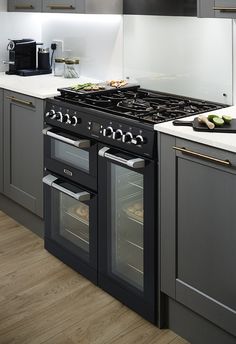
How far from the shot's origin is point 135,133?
8.21ft

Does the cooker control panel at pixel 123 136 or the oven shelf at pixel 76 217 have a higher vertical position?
the cooker control panel at pixel 123 136

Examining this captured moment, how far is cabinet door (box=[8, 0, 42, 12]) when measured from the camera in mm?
3729

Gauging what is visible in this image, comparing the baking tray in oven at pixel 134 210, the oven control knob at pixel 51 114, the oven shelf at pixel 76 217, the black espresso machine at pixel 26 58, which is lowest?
the oven shelf at pixel 76 217

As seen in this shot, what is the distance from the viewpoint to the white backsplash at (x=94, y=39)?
3541 mm

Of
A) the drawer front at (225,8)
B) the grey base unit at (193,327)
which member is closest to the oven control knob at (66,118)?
the drawer front at (225,8)

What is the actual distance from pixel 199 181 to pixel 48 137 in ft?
3.95

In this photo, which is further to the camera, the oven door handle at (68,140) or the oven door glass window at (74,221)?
the oven door glass window at (74,221)

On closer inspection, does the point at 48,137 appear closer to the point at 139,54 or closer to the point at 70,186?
the point at 70,186

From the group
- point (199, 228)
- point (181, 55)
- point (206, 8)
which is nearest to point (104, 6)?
point (181, 55)

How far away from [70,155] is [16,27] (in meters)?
1.60

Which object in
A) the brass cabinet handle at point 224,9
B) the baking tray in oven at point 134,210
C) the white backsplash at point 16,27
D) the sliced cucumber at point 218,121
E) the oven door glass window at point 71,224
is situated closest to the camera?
the sliced cucumber at point 218,121

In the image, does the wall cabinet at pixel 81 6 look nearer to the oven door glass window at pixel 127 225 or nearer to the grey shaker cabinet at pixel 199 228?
the oven door glass window at pixel 127 225

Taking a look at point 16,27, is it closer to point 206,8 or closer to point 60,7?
point 60,7

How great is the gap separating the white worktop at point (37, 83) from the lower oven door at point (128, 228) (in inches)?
29.2
